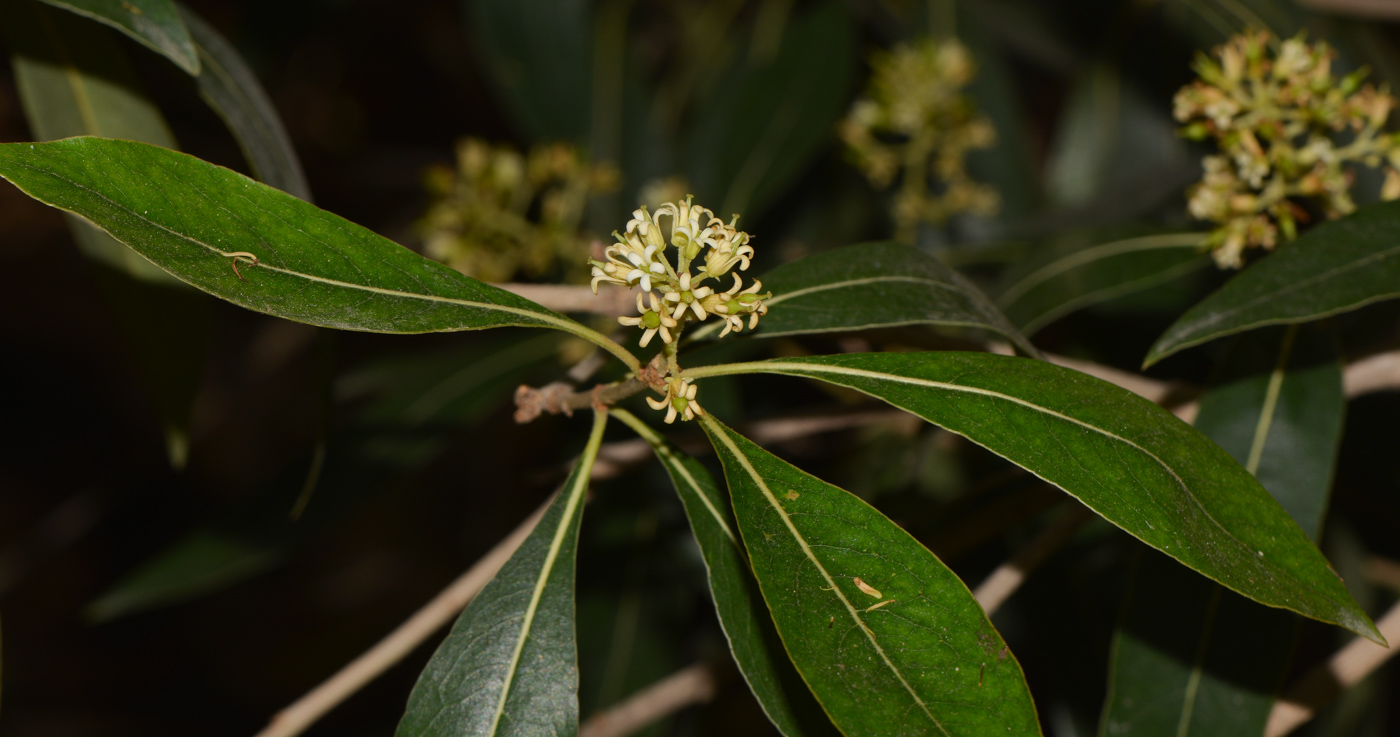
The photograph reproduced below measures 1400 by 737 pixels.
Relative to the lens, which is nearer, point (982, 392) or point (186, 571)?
point (982, 392)

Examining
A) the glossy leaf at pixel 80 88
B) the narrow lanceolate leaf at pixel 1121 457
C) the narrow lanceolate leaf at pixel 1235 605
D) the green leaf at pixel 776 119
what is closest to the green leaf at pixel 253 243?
the narrow lanceolate leaf at pixel 1121 457

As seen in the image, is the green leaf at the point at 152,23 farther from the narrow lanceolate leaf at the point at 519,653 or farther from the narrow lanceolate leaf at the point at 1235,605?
the narrow lanceolate leaf at the point at 1235,605

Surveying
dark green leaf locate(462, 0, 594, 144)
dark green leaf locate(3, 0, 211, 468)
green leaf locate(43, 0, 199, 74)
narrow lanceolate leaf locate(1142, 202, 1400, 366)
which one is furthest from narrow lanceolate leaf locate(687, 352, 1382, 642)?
dark green leaf locate(462, 0, 594, 144)

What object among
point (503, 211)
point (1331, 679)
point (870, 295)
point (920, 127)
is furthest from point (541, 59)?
point (1331, 679)

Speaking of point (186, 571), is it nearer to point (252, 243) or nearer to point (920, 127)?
point (252, 243)

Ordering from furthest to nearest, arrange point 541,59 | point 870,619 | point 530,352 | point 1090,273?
point 541,59 < point 530,352 < point 1090,273 < point 870,619

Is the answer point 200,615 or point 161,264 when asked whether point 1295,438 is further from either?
point 200,615

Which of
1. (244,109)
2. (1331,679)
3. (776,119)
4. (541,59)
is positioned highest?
(541,59)
